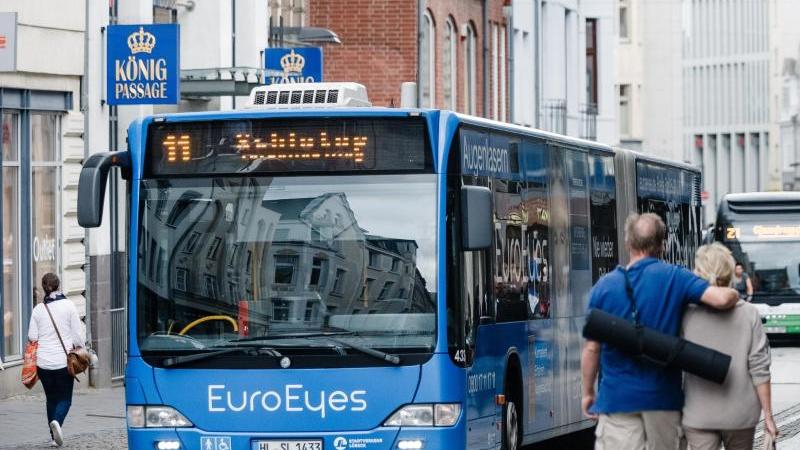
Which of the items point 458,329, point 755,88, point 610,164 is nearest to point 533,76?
point 610,164

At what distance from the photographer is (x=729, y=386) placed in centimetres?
1030

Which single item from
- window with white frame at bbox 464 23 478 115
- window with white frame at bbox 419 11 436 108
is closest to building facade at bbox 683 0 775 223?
window with white frame at bbox 464 23 478 115

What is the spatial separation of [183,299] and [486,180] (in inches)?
96.5

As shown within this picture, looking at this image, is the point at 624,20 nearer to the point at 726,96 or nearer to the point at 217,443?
the point at 726,96

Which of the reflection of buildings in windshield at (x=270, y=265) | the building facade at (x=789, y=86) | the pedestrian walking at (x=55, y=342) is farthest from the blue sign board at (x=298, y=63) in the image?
the building facade at (x=789, y=86)

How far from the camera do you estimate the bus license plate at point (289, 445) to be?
13102 millimetres

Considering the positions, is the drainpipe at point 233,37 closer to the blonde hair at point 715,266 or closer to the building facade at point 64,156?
the building facade at point 64,156

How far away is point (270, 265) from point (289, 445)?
44.1 inches

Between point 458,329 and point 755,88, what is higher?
point 755,88

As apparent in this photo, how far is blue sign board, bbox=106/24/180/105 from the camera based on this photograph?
22922 mm

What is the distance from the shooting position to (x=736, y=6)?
138 metres

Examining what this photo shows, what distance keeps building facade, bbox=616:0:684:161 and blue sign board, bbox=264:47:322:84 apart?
6726cm

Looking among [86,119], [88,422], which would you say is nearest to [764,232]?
[86,119]

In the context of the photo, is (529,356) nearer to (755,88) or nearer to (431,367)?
(431,367)
